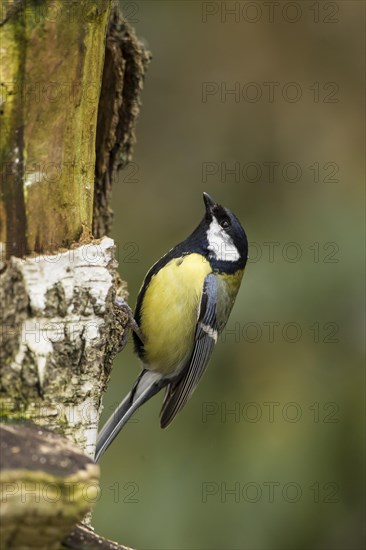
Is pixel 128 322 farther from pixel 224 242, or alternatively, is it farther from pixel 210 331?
pixel 224 242

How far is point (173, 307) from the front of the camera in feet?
12.6

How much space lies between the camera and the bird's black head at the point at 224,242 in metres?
3.93

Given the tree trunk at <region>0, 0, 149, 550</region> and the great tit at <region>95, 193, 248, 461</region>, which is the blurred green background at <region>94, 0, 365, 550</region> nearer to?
the great tit at <region>95, 193, 248, 461</region>

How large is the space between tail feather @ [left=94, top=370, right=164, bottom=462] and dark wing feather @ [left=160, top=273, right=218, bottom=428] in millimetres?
132

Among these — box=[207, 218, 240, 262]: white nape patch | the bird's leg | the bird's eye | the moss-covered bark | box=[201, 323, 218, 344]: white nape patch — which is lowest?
box=[201, 323, 218, 344]: white nape patch

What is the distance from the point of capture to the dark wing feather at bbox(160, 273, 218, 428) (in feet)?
12.6

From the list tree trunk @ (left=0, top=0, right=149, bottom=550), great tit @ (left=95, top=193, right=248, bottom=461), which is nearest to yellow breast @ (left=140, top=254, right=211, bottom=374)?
great tit @ (left=95, top=193, right=248, bottom=461)

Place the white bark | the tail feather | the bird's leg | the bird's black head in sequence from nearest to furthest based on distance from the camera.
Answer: the white bark
the bird's leg
the tail feather
the bird's black head

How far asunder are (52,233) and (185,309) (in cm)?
116

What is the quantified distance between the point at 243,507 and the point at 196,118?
8.67 ft

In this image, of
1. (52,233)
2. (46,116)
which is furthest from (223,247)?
(46,116)

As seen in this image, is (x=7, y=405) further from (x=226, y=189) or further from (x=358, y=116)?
(x=358, y=116)

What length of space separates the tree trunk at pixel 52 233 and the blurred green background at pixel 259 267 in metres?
1.58

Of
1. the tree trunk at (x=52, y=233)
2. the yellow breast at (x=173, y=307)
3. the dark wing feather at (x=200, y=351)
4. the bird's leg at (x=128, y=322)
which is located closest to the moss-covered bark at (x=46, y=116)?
the tree trunk at (x=52, y=233)
